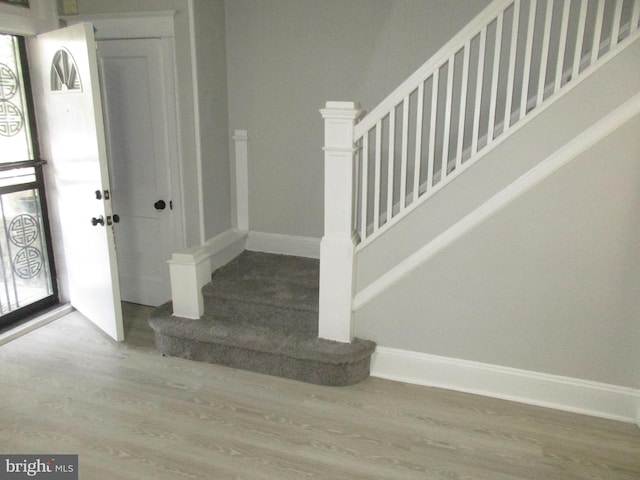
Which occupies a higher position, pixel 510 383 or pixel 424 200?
pixel 424 200

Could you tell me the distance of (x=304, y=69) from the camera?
143 inches


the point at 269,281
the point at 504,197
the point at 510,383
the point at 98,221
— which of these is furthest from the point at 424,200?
the point at 98,221

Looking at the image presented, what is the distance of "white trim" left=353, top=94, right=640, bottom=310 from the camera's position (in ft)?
7.52

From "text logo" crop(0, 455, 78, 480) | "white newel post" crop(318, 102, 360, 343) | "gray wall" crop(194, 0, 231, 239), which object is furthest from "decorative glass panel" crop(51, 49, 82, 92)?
"text logo" crop(0, 455, 78, 480)

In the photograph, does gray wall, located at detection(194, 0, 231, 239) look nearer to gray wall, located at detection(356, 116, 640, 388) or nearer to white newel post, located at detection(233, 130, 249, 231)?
white newel post, located at detection(233, 130, 249, 231)

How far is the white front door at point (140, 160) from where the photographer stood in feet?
11.4

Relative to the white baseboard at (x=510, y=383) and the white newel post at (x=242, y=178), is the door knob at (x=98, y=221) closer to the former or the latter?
the white newel post at (x=242, y=178)

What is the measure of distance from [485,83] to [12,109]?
3.30 metres

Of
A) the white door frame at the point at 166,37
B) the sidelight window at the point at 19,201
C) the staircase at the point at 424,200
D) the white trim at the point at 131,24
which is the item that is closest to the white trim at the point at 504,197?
the staircase at the point at 424,200

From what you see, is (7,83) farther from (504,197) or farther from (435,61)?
(504,197)

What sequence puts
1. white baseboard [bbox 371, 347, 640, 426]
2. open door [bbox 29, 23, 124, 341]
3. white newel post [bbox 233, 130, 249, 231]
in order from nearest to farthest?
1. white baseboard [bbox 371, 347, 640, 426]
2. open door [bbox 29, 23, 124, 341]
3. white newel post [bbox 233, 130, 249, 231]

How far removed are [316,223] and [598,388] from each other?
7.33ft

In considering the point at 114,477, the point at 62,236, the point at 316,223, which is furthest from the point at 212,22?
the point at 114,477

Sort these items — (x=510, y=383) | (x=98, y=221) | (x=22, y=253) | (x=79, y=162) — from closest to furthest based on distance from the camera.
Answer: (x=510, y=383) → (x=98, y=221) → (x=79, y=162) → (x=22, y=253)
